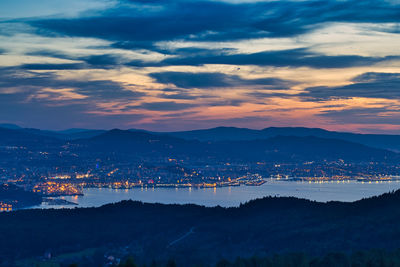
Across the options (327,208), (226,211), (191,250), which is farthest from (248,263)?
(226,211)

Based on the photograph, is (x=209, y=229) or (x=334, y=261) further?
(x=209, y=229)

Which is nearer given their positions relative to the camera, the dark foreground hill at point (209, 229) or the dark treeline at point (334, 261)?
the dark treeline at point (334, 261)

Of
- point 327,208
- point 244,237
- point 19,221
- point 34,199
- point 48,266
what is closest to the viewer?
point 48,266

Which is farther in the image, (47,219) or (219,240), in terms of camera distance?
(47,219)

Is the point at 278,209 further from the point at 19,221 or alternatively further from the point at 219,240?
the point at 19,221

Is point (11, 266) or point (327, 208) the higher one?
point (327, 208)

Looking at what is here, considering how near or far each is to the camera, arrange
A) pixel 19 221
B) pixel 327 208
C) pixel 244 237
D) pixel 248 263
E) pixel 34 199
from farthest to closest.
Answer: pixel 34 199
pixel 19 221
pixel 327 208
pixel 244 237
pixel 248 263

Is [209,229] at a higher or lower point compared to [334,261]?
lower

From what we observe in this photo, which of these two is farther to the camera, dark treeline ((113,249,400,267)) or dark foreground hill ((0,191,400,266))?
dark foreground hill ((0,191,400,266))
